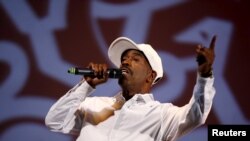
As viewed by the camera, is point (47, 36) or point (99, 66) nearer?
point (99, 66)

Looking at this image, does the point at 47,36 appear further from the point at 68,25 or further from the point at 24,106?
the point at 24,106

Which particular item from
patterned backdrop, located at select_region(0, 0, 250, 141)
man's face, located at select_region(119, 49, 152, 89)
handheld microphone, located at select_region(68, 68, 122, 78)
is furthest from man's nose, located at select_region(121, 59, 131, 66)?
patterned backdrop, located at select_region(0, 0, 250, 141)

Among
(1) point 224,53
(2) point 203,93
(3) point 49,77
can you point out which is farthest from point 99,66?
(1) point 224,53

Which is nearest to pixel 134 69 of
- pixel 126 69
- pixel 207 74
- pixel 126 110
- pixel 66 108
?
pixel 126 69

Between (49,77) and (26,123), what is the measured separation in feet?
0.68

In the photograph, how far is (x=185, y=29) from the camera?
1934mm

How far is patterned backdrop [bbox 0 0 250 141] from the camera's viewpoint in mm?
1872

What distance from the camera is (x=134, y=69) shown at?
1.55 meters

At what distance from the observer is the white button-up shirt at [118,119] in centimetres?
141

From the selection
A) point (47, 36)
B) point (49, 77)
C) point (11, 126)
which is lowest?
point (11, 126)

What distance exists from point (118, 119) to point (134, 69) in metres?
0.20

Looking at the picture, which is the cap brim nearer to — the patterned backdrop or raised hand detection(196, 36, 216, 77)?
the patterned backdrop

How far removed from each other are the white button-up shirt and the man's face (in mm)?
57

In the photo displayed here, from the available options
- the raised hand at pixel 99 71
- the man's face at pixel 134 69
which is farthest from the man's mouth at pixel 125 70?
the raised hand at pixel 99 71
